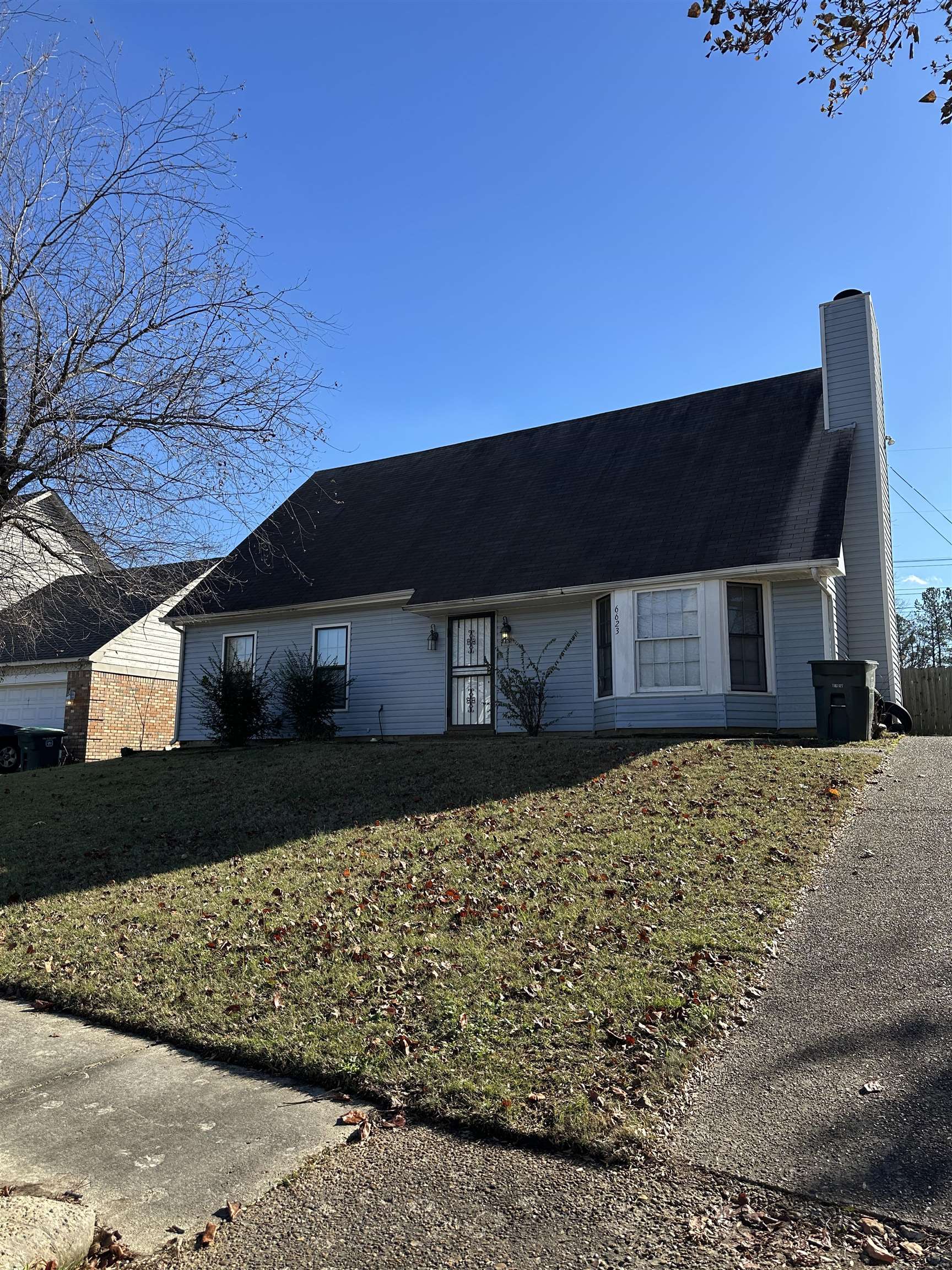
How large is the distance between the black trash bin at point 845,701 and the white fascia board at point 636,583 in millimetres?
1408

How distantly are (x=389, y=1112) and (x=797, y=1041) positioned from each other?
206 centimetres

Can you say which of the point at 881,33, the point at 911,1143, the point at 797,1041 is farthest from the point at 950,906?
the point at 881,33

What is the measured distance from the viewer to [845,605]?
16.3 m

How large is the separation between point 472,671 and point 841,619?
6.25m

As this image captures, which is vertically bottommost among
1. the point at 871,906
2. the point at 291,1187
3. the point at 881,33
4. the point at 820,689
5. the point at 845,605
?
the point at 291,1187

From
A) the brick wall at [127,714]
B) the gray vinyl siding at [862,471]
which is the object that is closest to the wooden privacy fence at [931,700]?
the gray vinyl siding at [862,471]

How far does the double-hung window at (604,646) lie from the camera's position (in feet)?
49.9

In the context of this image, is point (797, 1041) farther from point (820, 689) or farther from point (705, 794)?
point (820, 689)

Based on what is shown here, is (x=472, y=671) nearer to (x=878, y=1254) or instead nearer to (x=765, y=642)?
(x=765, y=642)

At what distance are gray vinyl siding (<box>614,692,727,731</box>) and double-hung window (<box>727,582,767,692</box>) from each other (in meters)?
0.56

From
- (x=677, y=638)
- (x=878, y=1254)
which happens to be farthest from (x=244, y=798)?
(x=878, y=1254)

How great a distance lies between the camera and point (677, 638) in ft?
47.2

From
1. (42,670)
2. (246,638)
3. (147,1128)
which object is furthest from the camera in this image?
(42,670)

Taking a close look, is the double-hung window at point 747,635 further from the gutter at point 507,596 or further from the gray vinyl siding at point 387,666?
the gray vinyl siding at point 387,666
